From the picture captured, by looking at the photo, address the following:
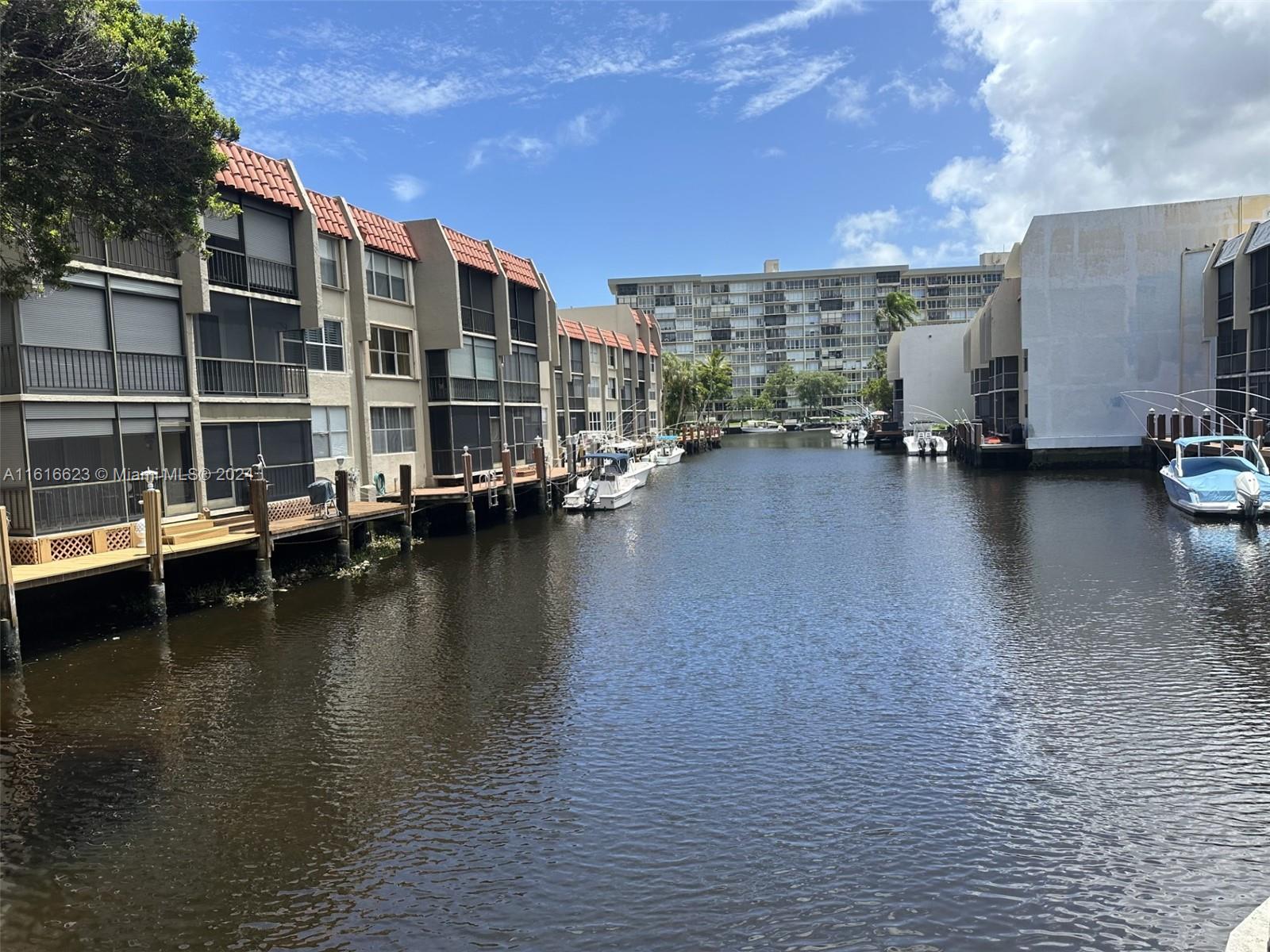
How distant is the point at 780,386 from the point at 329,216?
156745 mm

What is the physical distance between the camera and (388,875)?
10703 mm

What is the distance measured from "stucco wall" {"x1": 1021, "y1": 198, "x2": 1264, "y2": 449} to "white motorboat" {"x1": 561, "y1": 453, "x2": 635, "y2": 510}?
115 ft

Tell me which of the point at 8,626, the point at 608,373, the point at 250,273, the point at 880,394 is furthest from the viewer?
the point at 880,394

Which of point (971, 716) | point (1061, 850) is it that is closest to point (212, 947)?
point (1061, 850)

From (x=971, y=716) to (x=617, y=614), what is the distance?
10872 mm

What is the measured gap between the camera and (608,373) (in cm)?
8825

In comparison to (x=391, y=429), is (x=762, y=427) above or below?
below

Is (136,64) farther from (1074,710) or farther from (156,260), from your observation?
(1074,710)

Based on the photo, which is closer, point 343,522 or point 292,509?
point 343,522

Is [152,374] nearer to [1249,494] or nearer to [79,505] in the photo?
[79,505]

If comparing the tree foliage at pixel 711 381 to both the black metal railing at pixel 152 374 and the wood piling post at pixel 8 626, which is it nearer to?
the black metal railing at pixel 152 374

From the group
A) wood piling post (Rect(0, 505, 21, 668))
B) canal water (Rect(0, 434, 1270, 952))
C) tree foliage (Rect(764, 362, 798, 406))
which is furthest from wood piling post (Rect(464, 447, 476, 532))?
tree foliage (Rect(764, 362, 798, 406))

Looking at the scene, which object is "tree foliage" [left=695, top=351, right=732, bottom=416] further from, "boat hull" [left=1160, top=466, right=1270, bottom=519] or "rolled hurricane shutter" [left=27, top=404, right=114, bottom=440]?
"rolled hurricane shutter" [left=27, top=404, right=114, bottom=440]

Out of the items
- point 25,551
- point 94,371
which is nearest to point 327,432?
point 94,371
